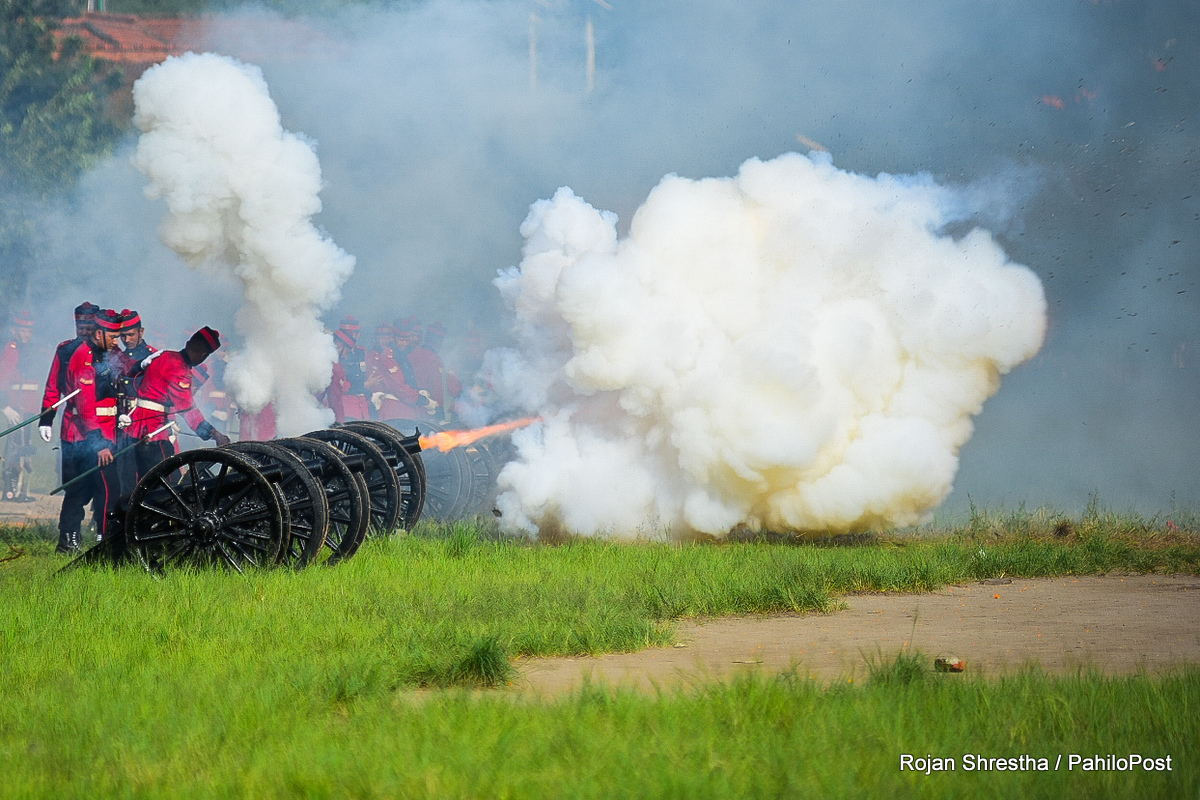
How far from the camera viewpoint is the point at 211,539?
797 centimetres

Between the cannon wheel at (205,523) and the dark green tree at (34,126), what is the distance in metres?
14.3

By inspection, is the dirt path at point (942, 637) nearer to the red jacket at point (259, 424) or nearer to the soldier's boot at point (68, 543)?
the soldier's boot at point (68, 543)

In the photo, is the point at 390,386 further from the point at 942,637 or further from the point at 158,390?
the point at 942,637

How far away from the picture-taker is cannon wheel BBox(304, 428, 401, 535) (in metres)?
9.56

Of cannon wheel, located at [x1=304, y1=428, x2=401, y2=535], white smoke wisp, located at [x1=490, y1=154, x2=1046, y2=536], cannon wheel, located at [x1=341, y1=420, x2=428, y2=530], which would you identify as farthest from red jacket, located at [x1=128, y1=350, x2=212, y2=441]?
white smoke wisp, located at [x1=490, y1=154, x2=1046, y2=536]

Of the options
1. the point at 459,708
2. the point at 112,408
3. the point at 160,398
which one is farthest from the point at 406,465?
the point at 459,708

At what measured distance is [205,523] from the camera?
313 inches

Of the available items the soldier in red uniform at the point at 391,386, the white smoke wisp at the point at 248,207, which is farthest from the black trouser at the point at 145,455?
the soldier in red uniform at the point at 391,386

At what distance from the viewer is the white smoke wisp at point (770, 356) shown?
10273mm

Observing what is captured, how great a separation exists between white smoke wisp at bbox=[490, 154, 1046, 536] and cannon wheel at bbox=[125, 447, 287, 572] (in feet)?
11.0

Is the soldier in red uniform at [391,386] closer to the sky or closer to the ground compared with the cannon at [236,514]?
closer to the sky

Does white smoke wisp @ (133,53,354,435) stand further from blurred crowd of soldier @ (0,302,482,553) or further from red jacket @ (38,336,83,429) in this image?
red jacket @ (38,336,83,429)

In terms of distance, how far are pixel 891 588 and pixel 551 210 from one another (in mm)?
5184

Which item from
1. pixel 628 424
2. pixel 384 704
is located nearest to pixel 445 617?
pixel 384 704
